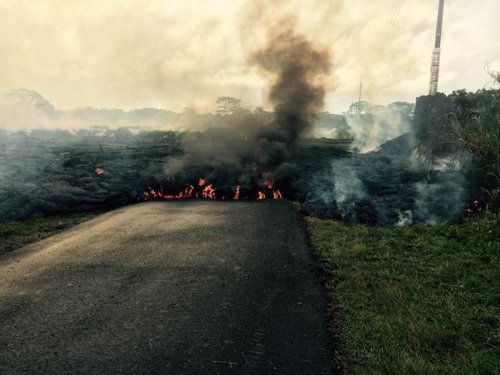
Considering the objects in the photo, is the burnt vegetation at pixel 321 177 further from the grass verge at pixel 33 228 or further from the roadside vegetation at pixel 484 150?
the grass verge at pixel 33 228

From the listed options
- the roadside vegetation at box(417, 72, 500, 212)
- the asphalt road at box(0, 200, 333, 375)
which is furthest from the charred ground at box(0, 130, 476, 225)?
the asphalt road at box(0, 200, 333, 375)

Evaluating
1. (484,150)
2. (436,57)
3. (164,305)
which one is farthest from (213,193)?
(436,57)

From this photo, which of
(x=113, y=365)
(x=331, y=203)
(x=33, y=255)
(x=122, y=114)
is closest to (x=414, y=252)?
Result: (x=331, y=203)

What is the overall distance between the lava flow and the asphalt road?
21.5ft

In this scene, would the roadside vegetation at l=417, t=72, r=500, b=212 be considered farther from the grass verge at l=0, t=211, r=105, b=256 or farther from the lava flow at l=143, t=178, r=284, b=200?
the grass verge at l=0, t=211, r=105, b=256

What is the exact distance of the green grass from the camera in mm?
3941

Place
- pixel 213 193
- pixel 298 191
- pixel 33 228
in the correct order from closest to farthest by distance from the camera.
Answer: pixel 33 228 → pixel 298 191 → pixel 213 193

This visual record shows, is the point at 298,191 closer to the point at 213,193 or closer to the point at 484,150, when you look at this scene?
the point at 213,193

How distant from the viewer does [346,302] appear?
544cm

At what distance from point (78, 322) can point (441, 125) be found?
13020mm

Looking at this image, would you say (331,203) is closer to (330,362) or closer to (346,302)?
(346,302)

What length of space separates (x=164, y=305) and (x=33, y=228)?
7808 mm

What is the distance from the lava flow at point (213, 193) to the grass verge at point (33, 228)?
13.1 ft

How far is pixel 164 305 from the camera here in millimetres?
5469
